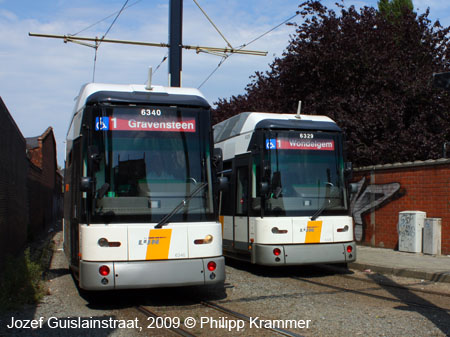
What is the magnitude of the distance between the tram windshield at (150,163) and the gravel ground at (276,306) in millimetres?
1410

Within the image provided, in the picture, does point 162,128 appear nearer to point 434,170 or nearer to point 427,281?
point 427,281

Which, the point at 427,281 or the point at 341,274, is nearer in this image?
the point at 427,281

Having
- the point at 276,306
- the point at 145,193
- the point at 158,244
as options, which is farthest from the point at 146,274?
the point at 276,306

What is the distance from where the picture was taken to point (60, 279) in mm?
11055

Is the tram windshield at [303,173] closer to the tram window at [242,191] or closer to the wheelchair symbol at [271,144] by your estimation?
the wheelchair symbol at [271,144]

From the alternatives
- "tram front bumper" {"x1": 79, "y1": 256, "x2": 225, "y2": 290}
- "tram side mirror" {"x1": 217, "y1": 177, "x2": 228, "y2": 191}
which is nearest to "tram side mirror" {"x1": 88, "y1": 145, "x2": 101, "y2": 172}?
"tram front bumper" {"x1": 79, "y1": 256, "x2": 225, "y2": 290}

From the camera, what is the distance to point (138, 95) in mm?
8438

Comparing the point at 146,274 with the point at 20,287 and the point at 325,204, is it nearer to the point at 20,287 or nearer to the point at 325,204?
the point at 20,287

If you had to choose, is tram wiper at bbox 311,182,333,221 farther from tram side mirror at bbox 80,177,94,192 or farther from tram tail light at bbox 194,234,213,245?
tram side mirror at bbox 80,177,94,192

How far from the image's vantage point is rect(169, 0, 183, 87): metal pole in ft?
49.9

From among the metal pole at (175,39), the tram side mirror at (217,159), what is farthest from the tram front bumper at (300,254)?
the metal pole at (175,39)

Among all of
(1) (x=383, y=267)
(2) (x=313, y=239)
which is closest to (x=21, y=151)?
(2) (x=313, y=239)

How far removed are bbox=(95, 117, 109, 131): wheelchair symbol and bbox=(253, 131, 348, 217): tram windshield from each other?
12.9 ft

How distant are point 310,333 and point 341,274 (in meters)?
5.44
